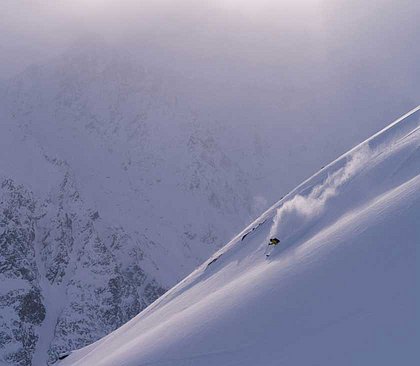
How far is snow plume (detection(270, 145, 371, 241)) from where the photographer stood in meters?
13.0

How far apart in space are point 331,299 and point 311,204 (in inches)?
268

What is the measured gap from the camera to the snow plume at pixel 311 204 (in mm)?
13047

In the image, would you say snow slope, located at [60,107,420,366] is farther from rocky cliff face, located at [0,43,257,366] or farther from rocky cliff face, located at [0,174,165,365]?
rocky cliff face, located at [0,43,257,366]

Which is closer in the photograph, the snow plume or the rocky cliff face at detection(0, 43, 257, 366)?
the snow plume

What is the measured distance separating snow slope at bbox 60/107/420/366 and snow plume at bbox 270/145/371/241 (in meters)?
0.42

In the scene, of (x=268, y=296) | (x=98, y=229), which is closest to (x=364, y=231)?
(x=268, y=296)

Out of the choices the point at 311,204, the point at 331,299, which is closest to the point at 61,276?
the point at 311,204

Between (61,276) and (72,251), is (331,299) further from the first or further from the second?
(72,251)

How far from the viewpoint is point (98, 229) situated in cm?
15875

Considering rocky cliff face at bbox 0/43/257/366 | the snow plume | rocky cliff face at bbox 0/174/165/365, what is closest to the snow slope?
the snow plume

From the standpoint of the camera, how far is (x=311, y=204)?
1423 centimetres

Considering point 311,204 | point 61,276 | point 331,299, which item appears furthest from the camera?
point 61,276

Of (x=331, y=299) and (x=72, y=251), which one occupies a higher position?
(x=72, y=251)

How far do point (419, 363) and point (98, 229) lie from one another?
6184 inches
